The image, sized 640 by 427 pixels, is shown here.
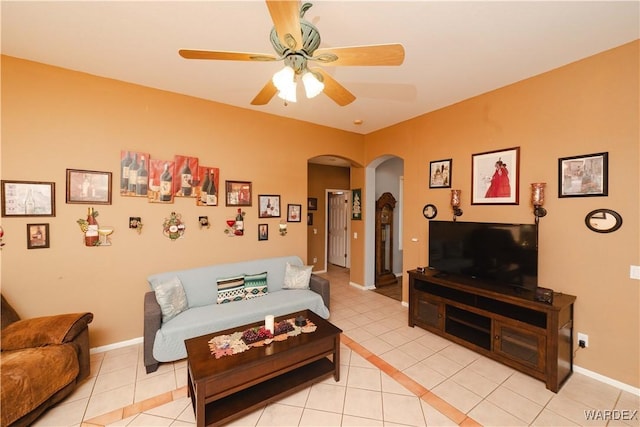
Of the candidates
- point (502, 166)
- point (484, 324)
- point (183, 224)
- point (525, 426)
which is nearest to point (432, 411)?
point (525, 426)

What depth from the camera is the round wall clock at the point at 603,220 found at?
2.24 m

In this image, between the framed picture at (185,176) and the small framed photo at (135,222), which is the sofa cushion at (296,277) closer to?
the framed picture at (185,176)

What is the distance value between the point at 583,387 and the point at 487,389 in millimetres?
849

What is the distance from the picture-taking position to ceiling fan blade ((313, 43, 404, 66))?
142 centimetres

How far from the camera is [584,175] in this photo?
7.93 ft

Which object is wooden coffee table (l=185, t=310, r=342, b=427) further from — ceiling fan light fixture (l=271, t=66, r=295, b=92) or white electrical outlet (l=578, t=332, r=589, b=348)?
white electrical outlet (l=578, t=332, r=589, b=348)

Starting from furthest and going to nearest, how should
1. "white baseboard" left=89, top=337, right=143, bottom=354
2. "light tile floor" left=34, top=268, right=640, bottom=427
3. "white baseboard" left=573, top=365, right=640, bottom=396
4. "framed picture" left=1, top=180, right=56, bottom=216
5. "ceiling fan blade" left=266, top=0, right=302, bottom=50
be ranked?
1. "white baseboard" left=89, top=337, right=143, bottom=354
2. "framed picture" left=1, top=180, right=56, bottom=216
3. "white baseboard" left=573, top=365, right=640, bottom=396
4. "light tile floor" left=34, top=268, right=640, bottom=427
5. "ceiling fan blade" left=266, top=0, right=302, bottom=50

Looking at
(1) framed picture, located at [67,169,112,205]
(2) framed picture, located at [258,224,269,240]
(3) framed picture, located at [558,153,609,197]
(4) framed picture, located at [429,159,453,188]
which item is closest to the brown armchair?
(1) framed picture, located at [67,169,112,205]

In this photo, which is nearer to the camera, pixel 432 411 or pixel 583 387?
pixel 432 411

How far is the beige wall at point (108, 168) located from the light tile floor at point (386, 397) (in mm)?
751

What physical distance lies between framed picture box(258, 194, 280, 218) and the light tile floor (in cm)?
203

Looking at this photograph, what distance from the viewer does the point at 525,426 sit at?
1855 millimetres

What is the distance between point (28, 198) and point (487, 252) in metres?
4.67

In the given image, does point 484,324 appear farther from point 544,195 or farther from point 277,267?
Answer: point 277,267
